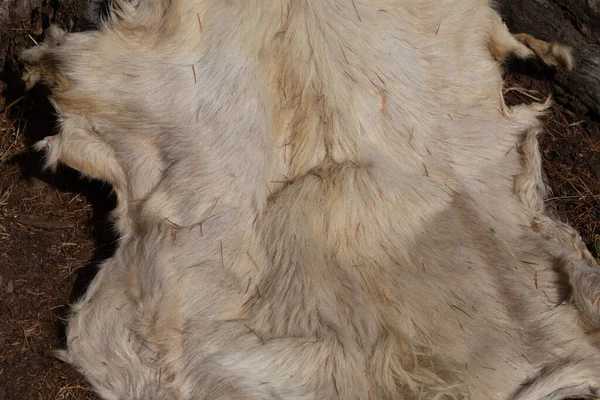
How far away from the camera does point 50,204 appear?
125 inches

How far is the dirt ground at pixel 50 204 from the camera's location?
2.89 meters

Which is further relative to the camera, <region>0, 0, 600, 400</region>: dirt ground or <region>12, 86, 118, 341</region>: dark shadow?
<region>12, 86, 118, 341</region>: dark shadow

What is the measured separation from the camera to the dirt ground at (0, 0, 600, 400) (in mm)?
2893

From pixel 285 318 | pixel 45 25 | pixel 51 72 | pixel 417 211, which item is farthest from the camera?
pixel 45 25

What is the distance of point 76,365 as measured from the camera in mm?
2572

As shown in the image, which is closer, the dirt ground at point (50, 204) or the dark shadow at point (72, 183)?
the dirt ground at point (50, 204)

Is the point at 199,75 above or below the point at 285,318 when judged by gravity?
above

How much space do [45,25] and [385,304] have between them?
1992mm

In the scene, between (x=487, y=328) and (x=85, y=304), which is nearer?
(x=487, y=328)

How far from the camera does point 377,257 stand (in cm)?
247

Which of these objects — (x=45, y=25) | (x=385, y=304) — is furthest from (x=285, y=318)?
(x=45, y=25)

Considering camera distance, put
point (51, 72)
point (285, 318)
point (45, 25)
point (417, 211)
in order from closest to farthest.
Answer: point (285, 318), point (417, 211), point (51, 72), point (45, 25)

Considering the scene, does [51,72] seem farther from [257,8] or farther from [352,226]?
[352,226]

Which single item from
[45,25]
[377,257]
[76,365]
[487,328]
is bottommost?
[76,365]
